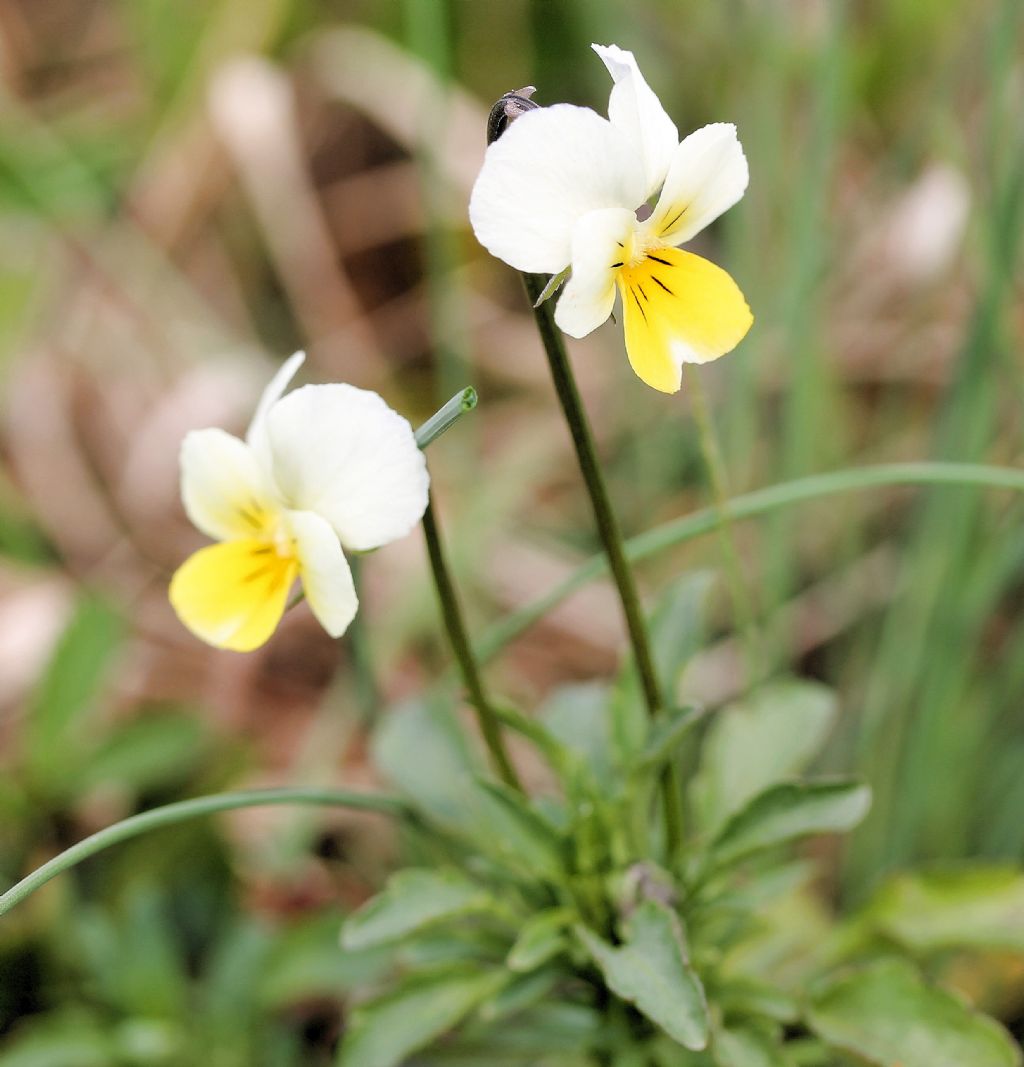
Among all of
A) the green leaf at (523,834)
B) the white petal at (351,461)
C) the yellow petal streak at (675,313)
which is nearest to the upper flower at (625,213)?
the yellow petal streak at (675,313)

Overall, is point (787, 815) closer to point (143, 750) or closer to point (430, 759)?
point (430, 759)

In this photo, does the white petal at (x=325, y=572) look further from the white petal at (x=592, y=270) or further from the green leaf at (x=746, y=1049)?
the green leaf at (x=746, y=1049)

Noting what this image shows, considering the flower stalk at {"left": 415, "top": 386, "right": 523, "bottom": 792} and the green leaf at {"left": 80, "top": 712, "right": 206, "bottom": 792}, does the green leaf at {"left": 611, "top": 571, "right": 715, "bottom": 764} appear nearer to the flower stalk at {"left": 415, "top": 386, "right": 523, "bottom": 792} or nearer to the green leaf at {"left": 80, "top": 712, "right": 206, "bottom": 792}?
the flower stalk at {"left": 415, "top": 386, "right": 523, "bottom": 792}

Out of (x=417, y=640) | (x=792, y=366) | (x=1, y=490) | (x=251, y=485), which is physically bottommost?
(x=251, y=485)

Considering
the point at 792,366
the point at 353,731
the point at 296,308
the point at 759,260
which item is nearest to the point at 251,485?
the point at 792,366

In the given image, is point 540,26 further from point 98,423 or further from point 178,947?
point 178,947

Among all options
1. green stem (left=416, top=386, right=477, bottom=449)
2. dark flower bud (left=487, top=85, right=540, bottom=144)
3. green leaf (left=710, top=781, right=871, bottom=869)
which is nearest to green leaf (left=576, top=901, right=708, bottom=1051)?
green leaf (left=710, top=781, right=871, bottom=869)

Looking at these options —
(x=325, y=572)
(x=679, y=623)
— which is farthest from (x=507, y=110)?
(x=679, y=623)
